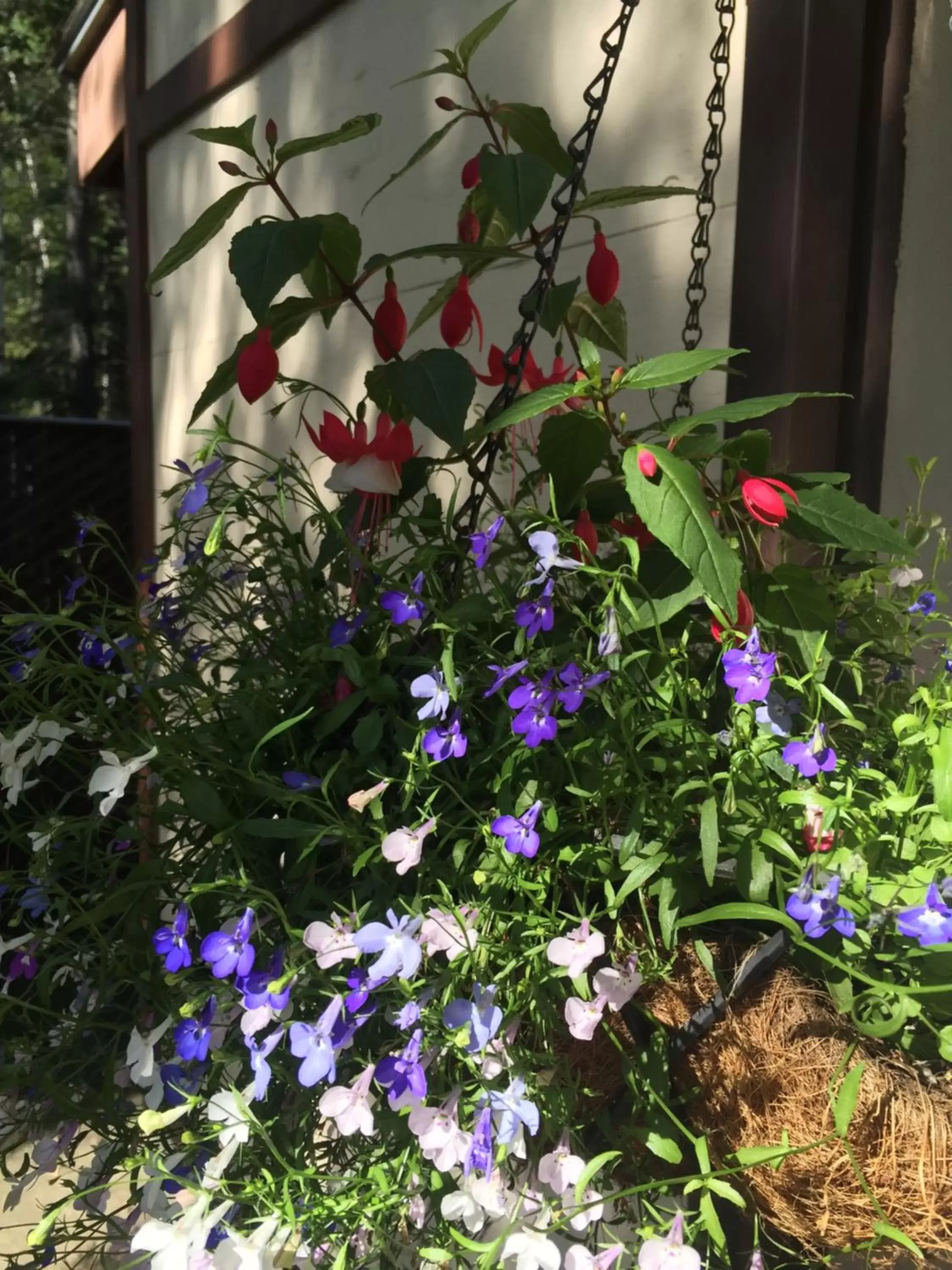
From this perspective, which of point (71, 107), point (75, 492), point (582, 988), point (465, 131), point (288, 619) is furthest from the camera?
point (71, 107)

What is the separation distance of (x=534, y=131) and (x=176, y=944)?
0.62 meters

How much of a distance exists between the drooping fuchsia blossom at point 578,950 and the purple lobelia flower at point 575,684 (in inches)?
4.5

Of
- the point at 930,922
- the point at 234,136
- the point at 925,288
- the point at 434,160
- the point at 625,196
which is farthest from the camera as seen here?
the point at 434,160

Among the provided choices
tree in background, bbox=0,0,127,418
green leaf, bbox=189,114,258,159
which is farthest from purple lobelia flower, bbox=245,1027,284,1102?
tree in background, bbox=0,0,127,418

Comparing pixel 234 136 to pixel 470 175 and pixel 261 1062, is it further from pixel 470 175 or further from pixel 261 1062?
pixel 261 1062

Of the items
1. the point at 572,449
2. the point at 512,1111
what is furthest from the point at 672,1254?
the point at 572,449

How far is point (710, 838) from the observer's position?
500 mm

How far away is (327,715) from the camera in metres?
0.61

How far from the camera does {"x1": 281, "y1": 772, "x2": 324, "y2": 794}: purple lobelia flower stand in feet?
1.89

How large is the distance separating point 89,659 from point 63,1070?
32 cm

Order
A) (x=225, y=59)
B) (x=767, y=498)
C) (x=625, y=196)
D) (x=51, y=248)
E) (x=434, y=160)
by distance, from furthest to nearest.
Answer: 1. (x=51, y=248)
2. (x=225, y=59)
3. (x=434, y=160)
4. (x=625, y=196)
5. (x=767, y=498)

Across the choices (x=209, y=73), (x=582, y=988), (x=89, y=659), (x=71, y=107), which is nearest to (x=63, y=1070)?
(x=89, y=659)

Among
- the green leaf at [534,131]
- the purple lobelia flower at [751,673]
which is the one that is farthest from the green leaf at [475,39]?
the purple lobelia flower at [751,673]

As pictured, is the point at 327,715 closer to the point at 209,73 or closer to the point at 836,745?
the point at 836,745
